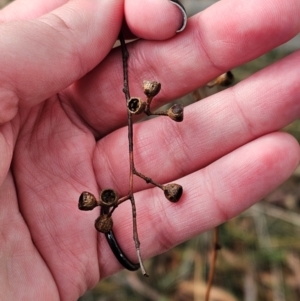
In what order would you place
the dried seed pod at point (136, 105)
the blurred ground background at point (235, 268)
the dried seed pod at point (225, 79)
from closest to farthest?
the dried seed pod at point (136, 105)
the dried seed pod at point (225, 79)
the blurred ground background at point (235, 268)

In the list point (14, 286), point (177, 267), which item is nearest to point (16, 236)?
point (14, 286)

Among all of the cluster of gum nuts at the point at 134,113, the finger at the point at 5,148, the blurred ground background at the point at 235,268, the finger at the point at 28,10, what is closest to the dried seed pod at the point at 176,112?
the cluster of gum nuts at the point at 134,113

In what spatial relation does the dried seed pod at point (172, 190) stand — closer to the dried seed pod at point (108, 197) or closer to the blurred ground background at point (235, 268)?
the dried seed pod at point (108, 197)

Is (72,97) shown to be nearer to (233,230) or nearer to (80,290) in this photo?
(80,290)

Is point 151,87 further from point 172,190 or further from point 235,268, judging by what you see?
point 235,268

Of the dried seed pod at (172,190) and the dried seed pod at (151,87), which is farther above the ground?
the dried seed pod at (151,87)

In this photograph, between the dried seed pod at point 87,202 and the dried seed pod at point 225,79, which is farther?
the dried seed pod at point 225,79

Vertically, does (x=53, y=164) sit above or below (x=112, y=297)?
above
